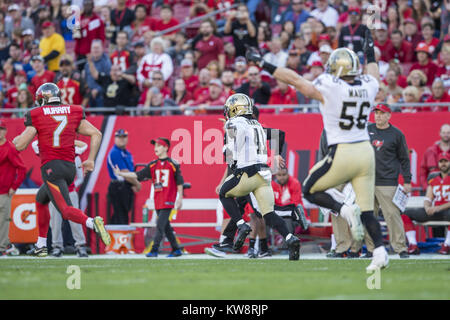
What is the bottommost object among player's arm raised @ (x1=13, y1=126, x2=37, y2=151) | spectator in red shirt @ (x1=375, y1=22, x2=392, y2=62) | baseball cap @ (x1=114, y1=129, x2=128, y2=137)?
player's arm raised @ (x1=13, y1=126, x2=37, y2=151)

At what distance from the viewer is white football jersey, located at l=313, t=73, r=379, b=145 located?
7305 millimetres

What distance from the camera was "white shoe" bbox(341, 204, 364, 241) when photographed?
7.12m

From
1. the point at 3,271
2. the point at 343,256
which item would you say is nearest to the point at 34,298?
the point at 3,271

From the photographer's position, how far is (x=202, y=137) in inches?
538

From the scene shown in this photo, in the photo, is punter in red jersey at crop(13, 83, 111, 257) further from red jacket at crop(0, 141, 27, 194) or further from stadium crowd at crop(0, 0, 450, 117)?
stadium crowd at crop(0, 0, 450, 117)

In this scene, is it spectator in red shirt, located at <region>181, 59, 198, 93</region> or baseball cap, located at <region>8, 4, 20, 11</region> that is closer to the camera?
spectator in red shirt, located at <region>181, 59, 198, 93</region>

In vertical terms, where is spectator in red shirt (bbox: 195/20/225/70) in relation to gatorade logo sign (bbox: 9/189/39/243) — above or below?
above

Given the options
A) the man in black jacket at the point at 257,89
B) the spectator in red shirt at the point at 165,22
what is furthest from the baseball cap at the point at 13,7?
the man in black jacket at the point at 257,89

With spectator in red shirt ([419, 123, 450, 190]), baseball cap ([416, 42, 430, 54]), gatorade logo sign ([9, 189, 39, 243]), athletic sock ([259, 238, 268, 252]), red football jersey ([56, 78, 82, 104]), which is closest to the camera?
athletic sock ([259, 238, 268, 252])

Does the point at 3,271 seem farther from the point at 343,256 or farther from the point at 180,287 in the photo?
the point at 343,256

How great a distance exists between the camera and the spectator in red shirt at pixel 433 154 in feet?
40.9

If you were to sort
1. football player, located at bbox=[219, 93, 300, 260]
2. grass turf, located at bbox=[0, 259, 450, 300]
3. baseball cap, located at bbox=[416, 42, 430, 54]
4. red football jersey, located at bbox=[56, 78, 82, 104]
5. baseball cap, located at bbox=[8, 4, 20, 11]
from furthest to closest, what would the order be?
1. baseball cap, located at bbox=[8, 4, 20, 11]
2. red football jersey, located at bbox=[56, 78, 82, 104]
3. baseball cap, located at bbox=[416, 42, 430, 54]
4. football player, located at bbox=[219, 93, 300, 260]
5. grass turf, located at bbox=[0, 259, 450, 300]

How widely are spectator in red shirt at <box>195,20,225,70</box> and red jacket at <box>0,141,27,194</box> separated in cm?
532

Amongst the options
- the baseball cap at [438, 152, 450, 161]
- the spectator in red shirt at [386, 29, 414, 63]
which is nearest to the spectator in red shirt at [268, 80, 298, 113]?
the spectator in red shirt at [386, 29, 414, 63]
